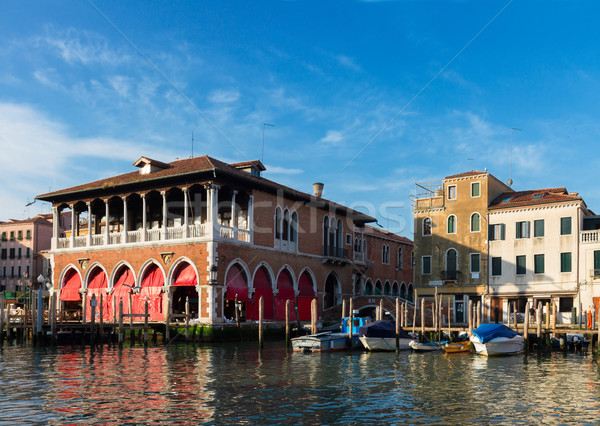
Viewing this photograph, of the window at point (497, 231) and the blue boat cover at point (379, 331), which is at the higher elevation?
the window at point (497, 231)

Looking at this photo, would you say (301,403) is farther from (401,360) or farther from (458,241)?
(458,241)

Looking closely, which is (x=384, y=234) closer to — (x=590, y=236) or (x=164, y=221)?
(x=590, y=236)

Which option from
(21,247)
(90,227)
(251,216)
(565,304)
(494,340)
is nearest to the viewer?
(494,340)

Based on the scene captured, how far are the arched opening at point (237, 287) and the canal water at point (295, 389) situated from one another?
7980 millimetres

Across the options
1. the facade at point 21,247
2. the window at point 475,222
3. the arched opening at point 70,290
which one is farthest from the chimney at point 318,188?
the facade at point 21,247

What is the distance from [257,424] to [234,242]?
71.6 feet

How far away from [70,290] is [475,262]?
2372 centimetres

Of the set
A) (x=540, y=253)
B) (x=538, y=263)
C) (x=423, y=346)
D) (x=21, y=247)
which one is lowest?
(x=423, y=346)

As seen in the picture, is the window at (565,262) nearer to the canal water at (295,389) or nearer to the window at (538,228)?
the window at (538,228)

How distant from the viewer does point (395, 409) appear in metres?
13.9

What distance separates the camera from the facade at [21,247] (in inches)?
2522

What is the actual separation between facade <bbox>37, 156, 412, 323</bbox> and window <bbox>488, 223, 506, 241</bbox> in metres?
9.44

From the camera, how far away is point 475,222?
4109cm

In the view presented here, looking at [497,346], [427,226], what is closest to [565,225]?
[427,226]
